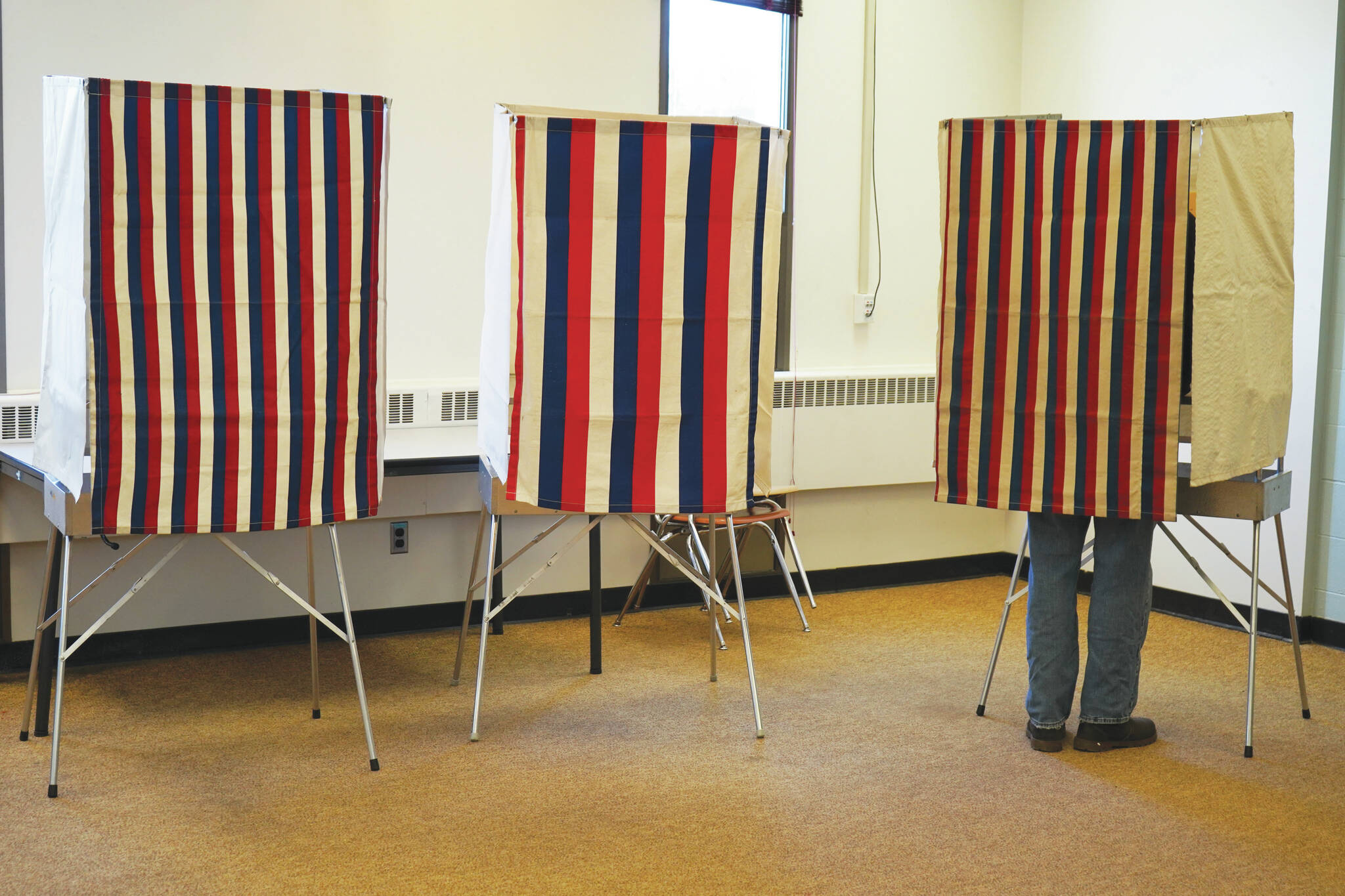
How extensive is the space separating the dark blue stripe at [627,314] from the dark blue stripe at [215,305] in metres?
0.80

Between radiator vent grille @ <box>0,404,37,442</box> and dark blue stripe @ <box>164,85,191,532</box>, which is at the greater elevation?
dark blue stripe @ <box>164,85,191,532</box>

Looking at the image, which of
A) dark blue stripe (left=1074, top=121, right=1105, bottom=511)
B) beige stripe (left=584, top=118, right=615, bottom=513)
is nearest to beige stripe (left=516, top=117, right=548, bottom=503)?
beige stripe (left=584, top=118, right=615, bottom=513)

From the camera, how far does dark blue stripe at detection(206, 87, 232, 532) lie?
7.80ft

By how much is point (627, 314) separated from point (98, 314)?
105 centimetres

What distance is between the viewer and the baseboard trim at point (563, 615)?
3545 millimetres

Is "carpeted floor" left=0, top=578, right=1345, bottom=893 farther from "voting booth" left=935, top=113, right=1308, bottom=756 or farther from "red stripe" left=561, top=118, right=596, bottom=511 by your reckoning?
"red stripe" left=561, top=118, right=596, bottom=511

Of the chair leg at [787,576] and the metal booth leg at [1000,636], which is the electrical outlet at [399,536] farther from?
the metal booth leg at [1000,636]

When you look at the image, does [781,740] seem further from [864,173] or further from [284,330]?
[864,173]

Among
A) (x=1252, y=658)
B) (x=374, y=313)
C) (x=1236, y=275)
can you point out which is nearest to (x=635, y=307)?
(x=374, y=313)

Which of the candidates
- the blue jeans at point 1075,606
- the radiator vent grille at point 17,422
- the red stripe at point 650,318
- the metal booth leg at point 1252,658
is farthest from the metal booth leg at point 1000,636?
the radiator vent grille at point 17,422

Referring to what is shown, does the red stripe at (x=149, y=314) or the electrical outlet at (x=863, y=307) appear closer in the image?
the red stripe at (x=149, y=314)

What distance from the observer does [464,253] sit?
3908mm

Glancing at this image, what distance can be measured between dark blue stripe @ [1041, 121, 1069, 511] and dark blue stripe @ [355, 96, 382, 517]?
1470mm

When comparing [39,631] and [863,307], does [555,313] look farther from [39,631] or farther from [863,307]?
[863,307]
